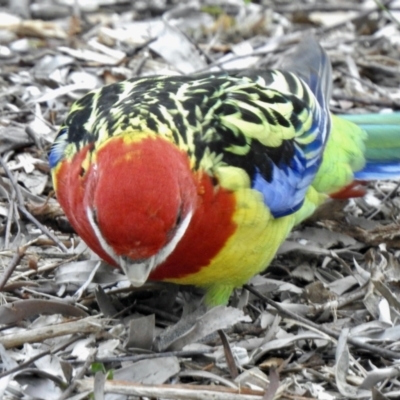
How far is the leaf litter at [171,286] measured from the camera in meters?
3.87

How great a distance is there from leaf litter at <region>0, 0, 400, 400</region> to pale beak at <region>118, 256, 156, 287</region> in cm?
41

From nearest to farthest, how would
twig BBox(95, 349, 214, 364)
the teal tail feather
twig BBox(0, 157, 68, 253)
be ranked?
twig BBox(95, 349, 214, 364) < twig BBox(0, 157, 68, 253) < the teal tail feather

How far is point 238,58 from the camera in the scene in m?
6.60

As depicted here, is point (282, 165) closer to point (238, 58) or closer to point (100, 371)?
point (100, 371)

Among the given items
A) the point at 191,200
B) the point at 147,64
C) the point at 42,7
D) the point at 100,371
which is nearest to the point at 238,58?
the point at 147,64

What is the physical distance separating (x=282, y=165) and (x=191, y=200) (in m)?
0.91

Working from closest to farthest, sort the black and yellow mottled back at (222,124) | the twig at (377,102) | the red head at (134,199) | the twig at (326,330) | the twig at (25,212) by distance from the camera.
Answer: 1. the red head at (134,199)
2. the black and yellow mottled back at (222,124)
3. the twig at (326,330)
4. the twig at (25,212)
5. the twig at (377,102)

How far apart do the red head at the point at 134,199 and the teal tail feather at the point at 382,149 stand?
1.86m

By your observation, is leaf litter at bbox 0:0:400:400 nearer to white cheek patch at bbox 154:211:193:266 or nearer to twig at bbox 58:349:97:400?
twig at bbox 58:349:97:400

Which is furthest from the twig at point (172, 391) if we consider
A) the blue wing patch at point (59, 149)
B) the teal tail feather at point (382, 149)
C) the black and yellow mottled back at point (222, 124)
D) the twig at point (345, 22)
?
the twig at point (345, 22)

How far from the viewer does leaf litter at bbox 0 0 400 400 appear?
3.87m

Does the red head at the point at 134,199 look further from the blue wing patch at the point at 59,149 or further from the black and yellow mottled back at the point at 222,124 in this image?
the blue wing patch at the point at 59,149

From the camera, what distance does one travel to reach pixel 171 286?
455 cm

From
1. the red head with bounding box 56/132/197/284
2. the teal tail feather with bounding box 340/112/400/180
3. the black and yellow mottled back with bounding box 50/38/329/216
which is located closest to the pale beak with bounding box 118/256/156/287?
the red head with bounding box 56/132/197/284
